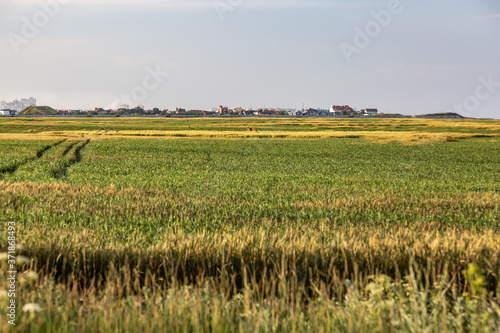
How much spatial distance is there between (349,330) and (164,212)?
10.5m

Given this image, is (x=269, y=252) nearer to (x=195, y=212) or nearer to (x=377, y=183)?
(x=195, y=212)

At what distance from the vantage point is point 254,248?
8594 millimetres

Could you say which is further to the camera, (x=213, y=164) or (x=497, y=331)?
(x=213, y=164)

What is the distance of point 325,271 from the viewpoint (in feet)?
26.3

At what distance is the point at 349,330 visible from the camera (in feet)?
15.4

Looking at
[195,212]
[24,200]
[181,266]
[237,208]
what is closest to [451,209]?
[237,208]

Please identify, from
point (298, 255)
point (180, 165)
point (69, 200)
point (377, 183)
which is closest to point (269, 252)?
point (298, 255)

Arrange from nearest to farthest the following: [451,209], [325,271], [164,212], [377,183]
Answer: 1. [325,271]
2. [164,212]
3. [451,209]
4. [377,183]

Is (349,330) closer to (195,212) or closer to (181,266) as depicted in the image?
(181,266)

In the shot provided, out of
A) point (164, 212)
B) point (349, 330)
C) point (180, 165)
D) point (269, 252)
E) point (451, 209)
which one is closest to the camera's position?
point (349, 330)

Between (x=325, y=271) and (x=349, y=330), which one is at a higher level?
(x=349, y=330)

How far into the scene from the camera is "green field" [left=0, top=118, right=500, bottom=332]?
5293 millimetres

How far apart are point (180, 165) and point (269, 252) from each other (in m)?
25.9

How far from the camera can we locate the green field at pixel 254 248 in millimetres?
5293
